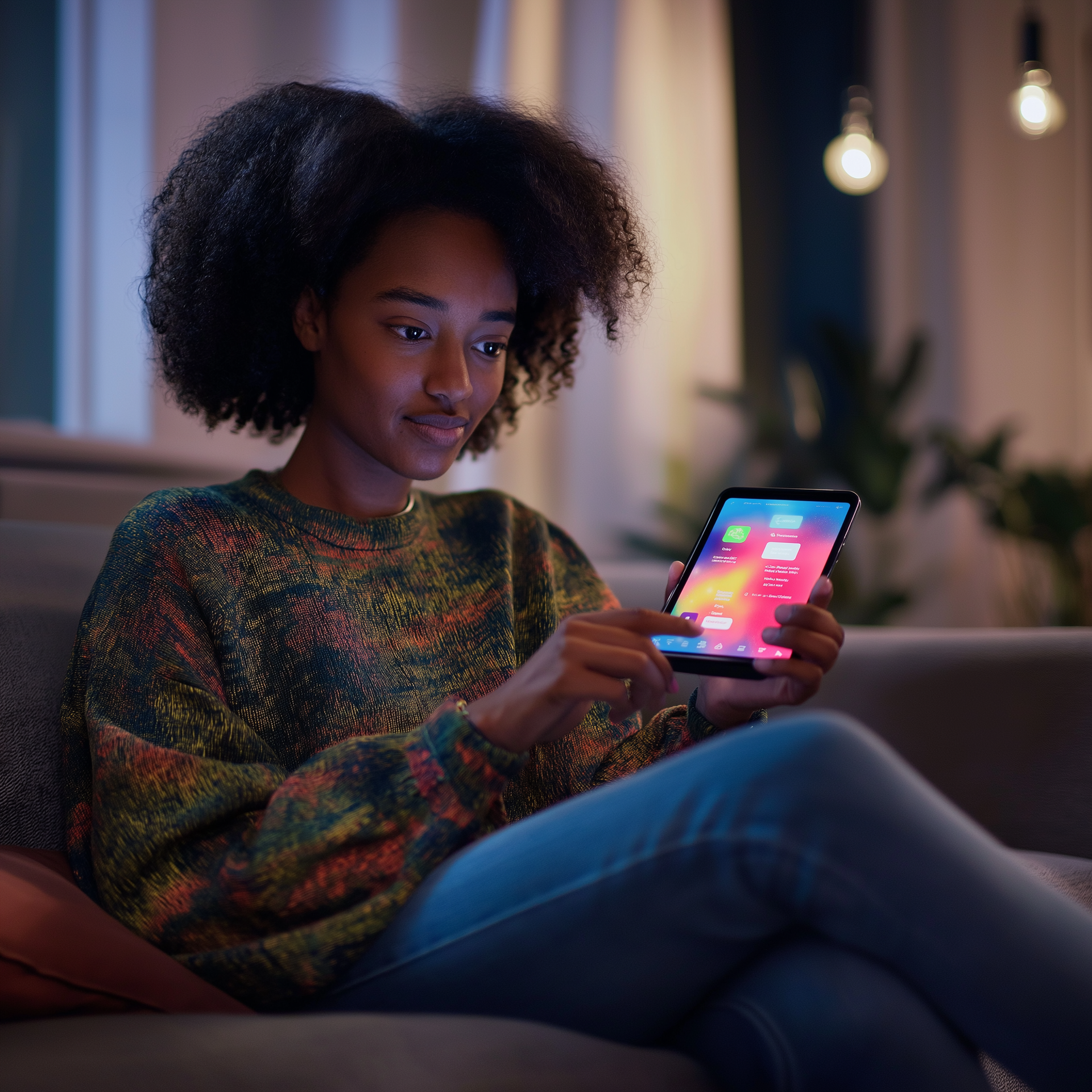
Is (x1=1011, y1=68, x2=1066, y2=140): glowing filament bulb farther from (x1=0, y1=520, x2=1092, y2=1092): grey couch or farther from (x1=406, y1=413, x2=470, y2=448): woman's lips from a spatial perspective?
(x1=406, y1=413, x2=470, y2=448): woman's lips

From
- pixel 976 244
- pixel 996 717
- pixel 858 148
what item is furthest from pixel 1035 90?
pixel 996 717

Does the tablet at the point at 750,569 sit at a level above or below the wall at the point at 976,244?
below

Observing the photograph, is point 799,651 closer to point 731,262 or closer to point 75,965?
point 75,965

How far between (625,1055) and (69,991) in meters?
0.34

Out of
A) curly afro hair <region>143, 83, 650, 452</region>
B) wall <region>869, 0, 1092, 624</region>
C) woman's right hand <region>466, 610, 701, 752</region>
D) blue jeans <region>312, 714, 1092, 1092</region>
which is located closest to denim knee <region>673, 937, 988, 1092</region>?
blue jeans <region>312, 714, 1092, 1092</region>

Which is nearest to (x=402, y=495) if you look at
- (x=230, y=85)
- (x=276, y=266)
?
(x=276, y=266)

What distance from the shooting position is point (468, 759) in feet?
2.42

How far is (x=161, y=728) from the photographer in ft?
2.62

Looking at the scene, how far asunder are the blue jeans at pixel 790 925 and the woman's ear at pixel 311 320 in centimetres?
56

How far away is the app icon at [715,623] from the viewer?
0.88 metres

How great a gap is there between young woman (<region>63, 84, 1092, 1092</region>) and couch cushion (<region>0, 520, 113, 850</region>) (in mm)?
69

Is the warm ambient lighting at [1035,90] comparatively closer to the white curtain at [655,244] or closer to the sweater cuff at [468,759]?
the white curtain at [655,244]

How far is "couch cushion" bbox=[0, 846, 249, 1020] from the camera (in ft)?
2.19

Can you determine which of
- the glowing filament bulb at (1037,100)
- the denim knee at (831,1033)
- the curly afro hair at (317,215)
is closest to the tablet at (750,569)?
the denim knee at (831,1033)
